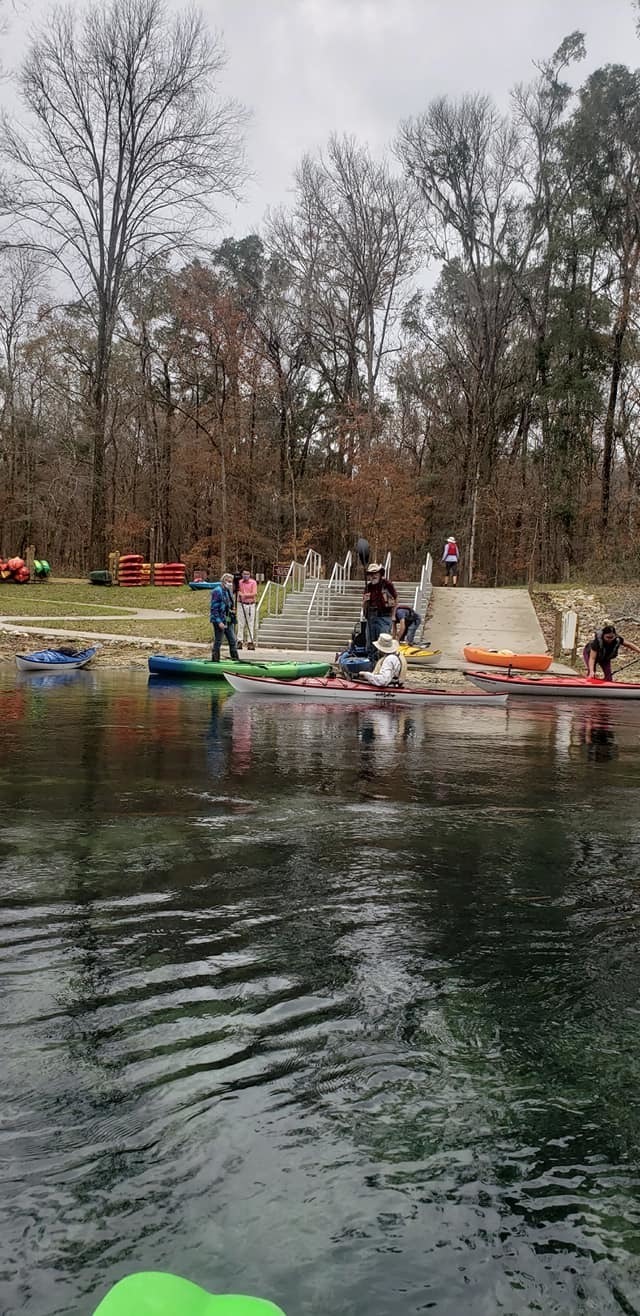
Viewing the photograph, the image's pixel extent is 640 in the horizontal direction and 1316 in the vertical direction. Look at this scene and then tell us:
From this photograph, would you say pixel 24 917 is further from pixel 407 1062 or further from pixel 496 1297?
pixel 496 1297

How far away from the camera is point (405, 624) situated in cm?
2050

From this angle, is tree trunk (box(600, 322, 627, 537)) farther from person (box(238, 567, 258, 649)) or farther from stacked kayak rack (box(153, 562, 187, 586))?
person (box(238, 567, 258, 649))

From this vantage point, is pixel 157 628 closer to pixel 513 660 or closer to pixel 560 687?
pixel 513 660

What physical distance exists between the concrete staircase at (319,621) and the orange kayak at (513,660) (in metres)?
4.41

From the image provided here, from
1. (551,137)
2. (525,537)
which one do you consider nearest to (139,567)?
(525,537)

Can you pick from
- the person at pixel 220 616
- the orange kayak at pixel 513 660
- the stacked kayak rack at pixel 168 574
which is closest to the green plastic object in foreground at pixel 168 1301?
the person at pixel 220 616

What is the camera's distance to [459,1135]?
134 inches

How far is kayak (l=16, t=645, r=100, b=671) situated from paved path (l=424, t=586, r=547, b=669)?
872cm

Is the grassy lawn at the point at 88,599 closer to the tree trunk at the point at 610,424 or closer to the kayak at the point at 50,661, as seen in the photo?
the kayak at the point at 50,661

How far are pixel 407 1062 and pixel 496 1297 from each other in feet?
3.85

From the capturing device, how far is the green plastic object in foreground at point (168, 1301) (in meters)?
2.37

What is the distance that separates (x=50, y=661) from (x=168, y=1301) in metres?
18.5

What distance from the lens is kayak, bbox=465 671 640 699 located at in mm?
17281

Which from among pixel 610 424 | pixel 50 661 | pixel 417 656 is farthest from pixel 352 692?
pixel 610 424
